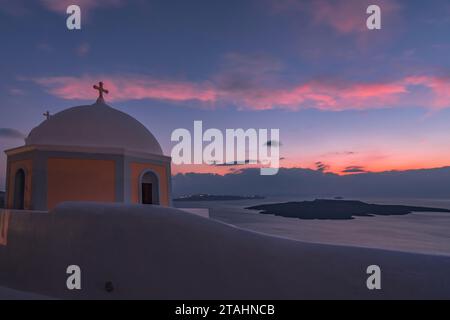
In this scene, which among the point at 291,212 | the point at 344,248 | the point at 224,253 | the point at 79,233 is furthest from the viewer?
the point at 291,212

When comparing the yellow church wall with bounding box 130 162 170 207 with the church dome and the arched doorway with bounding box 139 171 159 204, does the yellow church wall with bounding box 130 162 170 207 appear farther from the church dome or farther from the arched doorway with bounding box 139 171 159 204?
the church dome

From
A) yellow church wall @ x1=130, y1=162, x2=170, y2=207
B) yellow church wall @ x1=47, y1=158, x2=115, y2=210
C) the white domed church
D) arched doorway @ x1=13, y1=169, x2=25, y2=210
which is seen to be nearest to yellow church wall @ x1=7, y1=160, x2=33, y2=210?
the white domed church

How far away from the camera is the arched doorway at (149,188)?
35.0 ft

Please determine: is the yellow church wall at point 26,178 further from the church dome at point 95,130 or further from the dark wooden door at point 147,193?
the dark wooden door at point 147,193

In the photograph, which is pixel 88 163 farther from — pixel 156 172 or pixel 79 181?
pixel 156 172

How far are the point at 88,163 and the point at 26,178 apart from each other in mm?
1934

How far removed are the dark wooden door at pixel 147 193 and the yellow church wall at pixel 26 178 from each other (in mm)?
3364

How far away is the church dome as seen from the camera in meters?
9.85

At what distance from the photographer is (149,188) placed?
35.6 feet

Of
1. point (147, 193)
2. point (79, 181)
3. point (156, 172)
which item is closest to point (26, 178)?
point (79, 181)
